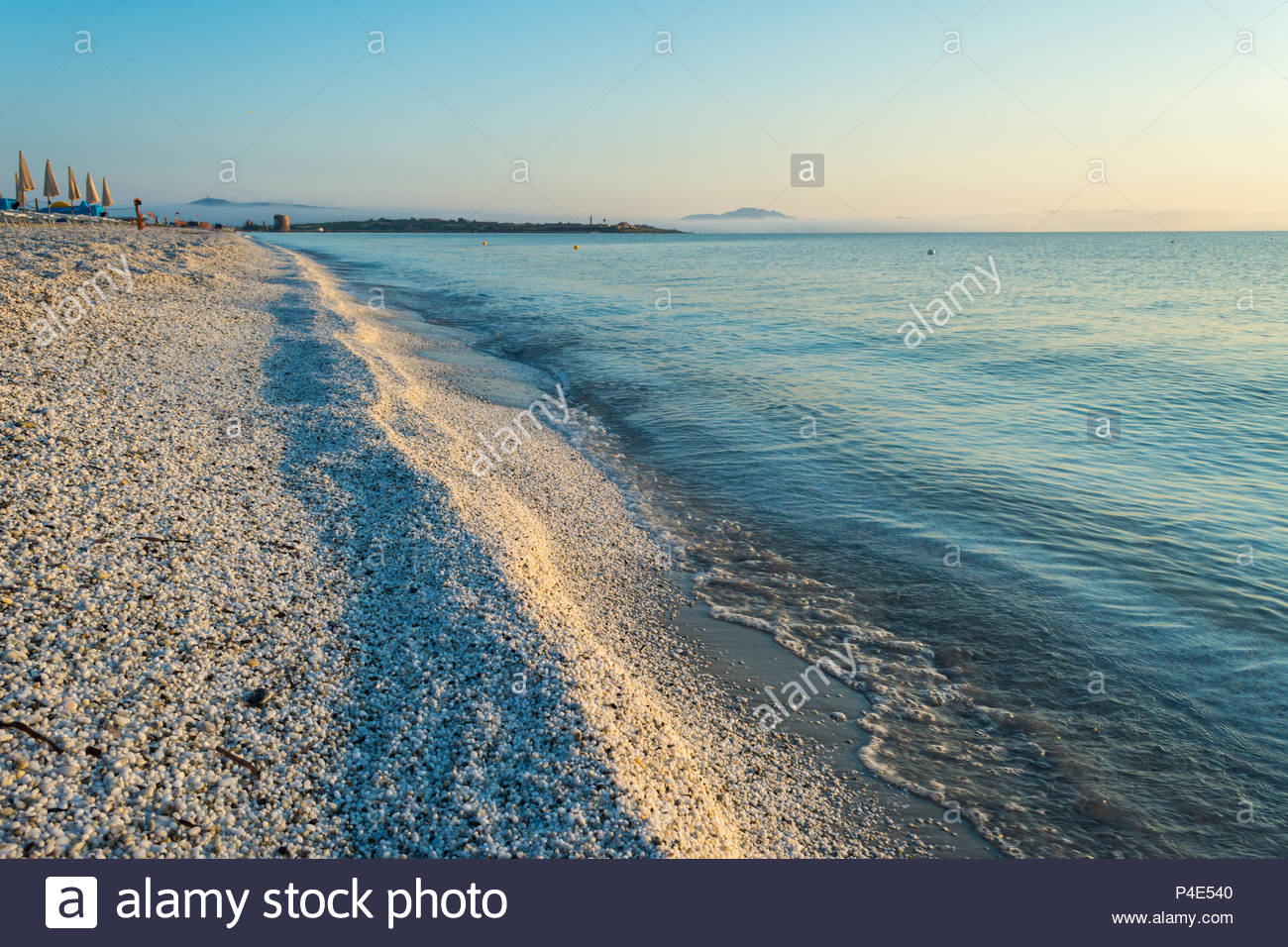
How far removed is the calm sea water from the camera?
7.29 m

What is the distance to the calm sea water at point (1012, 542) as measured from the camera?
729 centimetres

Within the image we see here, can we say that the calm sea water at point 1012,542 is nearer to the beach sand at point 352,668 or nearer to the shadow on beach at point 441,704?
the beach sand at point 352,668

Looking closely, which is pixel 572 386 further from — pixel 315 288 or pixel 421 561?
pixel 315 288

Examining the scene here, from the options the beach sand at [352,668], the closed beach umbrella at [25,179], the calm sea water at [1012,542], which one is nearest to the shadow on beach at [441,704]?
the beach sand at [352,668]

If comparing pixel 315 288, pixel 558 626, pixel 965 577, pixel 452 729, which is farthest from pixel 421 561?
pixel 315 288

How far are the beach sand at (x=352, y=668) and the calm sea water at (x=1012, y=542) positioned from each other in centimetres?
121

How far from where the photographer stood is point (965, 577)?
11062 mm

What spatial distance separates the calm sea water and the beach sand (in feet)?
3.97

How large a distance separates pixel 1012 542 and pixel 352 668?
1090 centimetres

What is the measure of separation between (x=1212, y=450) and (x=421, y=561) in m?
19.9

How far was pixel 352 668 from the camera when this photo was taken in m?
6.89
